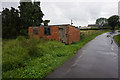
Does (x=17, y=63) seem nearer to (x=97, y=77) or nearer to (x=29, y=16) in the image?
(x=97, y=77)

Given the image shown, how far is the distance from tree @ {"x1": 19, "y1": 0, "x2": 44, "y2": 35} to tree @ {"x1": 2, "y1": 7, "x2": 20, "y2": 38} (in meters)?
2.02

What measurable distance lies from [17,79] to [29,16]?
1012 inches

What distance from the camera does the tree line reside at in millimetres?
25781

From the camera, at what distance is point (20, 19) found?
27.5 m

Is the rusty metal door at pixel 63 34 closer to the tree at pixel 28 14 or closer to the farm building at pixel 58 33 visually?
the farm building at pixel 58 33

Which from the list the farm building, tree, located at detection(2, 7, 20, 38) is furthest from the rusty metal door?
tree, located at detection(2, 7, 20, 38)

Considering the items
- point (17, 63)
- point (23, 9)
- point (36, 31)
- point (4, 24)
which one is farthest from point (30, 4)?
point (17, 63)

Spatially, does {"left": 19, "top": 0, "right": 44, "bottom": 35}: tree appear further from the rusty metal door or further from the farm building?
the rusty metal door

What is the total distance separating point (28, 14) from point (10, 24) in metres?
6.50

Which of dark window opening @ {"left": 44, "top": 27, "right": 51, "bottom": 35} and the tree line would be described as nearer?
dark window opening @ {"left": 44, "top": 27, "right": 51, "bottom": 35}

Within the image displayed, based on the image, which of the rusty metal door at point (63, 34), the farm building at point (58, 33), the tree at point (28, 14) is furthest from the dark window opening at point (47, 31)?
the tree at point (28, 14)

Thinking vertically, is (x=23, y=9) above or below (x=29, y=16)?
above

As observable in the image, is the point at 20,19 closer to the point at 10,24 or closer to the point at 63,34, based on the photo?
the point at 10,24

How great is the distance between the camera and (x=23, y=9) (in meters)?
26.7
